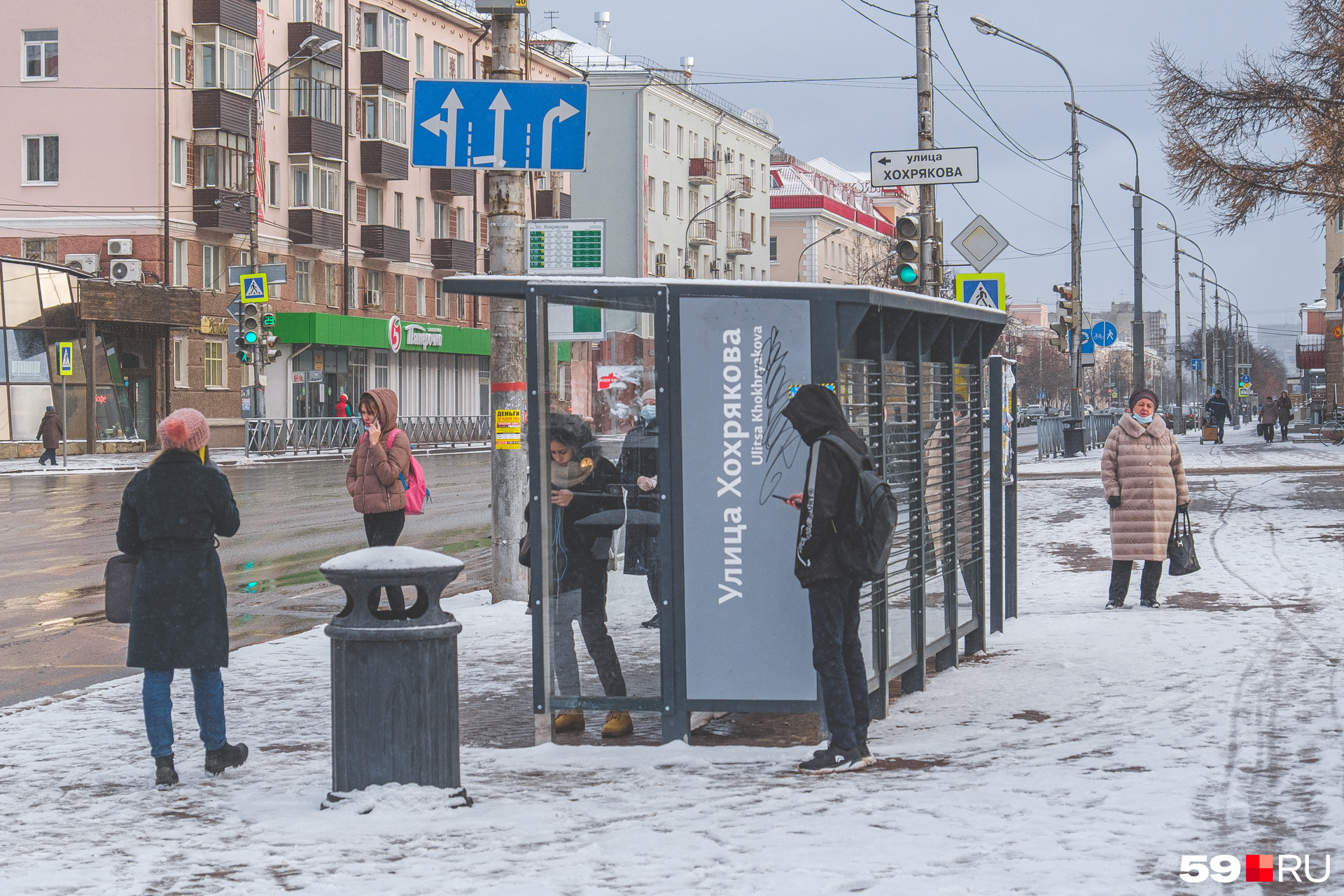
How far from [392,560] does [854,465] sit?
1956 millimetres

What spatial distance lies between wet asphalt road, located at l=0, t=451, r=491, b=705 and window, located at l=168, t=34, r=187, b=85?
1635cm

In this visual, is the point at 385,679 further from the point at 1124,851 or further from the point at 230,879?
the point at 1124,851

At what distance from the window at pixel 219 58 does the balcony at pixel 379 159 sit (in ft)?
24.8

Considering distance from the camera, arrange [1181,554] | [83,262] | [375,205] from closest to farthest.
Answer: [1181,554] < [83,262] < [375,205]

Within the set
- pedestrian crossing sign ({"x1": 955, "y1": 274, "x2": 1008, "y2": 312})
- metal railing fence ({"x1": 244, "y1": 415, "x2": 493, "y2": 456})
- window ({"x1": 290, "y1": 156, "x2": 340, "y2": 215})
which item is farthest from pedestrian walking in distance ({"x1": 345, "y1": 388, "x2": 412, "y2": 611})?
window ({"x1": 290, "y1": 156, "x2": 340, "y2": 215})

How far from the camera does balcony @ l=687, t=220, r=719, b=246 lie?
76.9 meters

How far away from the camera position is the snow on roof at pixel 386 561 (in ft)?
19.4

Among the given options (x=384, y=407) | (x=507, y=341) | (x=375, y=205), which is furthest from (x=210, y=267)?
(x=384, y=407)

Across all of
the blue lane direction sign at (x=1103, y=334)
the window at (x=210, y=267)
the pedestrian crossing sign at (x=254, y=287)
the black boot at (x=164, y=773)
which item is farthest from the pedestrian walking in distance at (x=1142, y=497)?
the window at (x=210, y=267)

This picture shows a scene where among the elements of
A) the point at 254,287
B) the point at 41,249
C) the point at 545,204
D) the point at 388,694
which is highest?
the point at 545,204

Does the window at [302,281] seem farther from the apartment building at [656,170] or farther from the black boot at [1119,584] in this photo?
the black boot at [1119,584]

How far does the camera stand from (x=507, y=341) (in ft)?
37.7

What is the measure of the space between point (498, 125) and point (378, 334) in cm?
4245

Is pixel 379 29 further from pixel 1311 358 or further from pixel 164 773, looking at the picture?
pixel 1311 358
